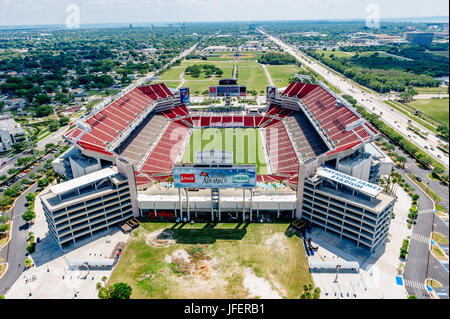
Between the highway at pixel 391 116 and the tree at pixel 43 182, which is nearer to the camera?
the tree at pixel 43 182

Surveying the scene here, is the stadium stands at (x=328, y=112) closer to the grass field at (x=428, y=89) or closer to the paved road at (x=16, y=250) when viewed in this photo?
the paved road at (x=16, y=250)

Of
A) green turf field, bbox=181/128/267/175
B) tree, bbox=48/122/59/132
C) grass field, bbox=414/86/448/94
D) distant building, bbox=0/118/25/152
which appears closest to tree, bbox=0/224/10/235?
green turf field, bbox=181/128/267/175

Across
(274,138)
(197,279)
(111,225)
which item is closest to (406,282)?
(197,279)

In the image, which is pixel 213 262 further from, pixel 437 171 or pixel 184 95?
pixel 184 95

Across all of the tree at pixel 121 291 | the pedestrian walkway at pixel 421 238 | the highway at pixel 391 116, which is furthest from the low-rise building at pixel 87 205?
the highway at pixel 391 116

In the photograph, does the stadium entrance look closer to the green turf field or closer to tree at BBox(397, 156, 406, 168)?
the green turf field
